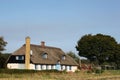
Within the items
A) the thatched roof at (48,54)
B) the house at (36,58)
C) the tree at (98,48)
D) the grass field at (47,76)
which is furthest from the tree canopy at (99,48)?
the grass field at (47,76)

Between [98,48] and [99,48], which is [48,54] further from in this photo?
[99,48]

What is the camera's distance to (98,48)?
105 m

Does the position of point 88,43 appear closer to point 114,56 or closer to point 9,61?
point 114,56

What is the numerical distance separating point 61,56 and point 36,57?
435 inches

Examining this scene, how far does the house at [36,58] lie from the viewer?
78.5 m

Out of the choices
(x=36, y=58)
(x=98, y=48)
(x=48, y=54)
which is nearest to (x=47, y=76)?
(x=36, y=58)

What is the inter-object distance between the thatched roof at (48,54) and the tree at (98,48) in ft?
46.4

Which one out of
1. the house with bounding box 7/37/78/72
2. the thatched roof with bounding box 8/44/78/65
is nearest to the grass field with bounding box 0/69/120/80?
the house with bounding box 7/37/78/72

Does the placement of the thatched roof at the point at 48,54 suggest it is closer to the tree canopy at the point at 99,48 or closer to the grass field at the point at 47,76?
the tree canopy at the point at 99,48

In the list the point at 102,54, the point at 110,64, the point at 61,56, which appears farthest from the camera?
the point at 110,64

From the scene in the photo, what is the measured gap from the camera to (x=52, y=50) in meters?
90.8

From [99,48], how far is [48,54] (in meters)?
24.4

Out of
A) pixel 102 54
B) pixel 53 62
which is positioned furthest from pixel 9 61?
pixel 102 54

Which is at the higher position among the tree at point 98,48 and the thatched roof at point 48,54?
the tree at point 98,48
